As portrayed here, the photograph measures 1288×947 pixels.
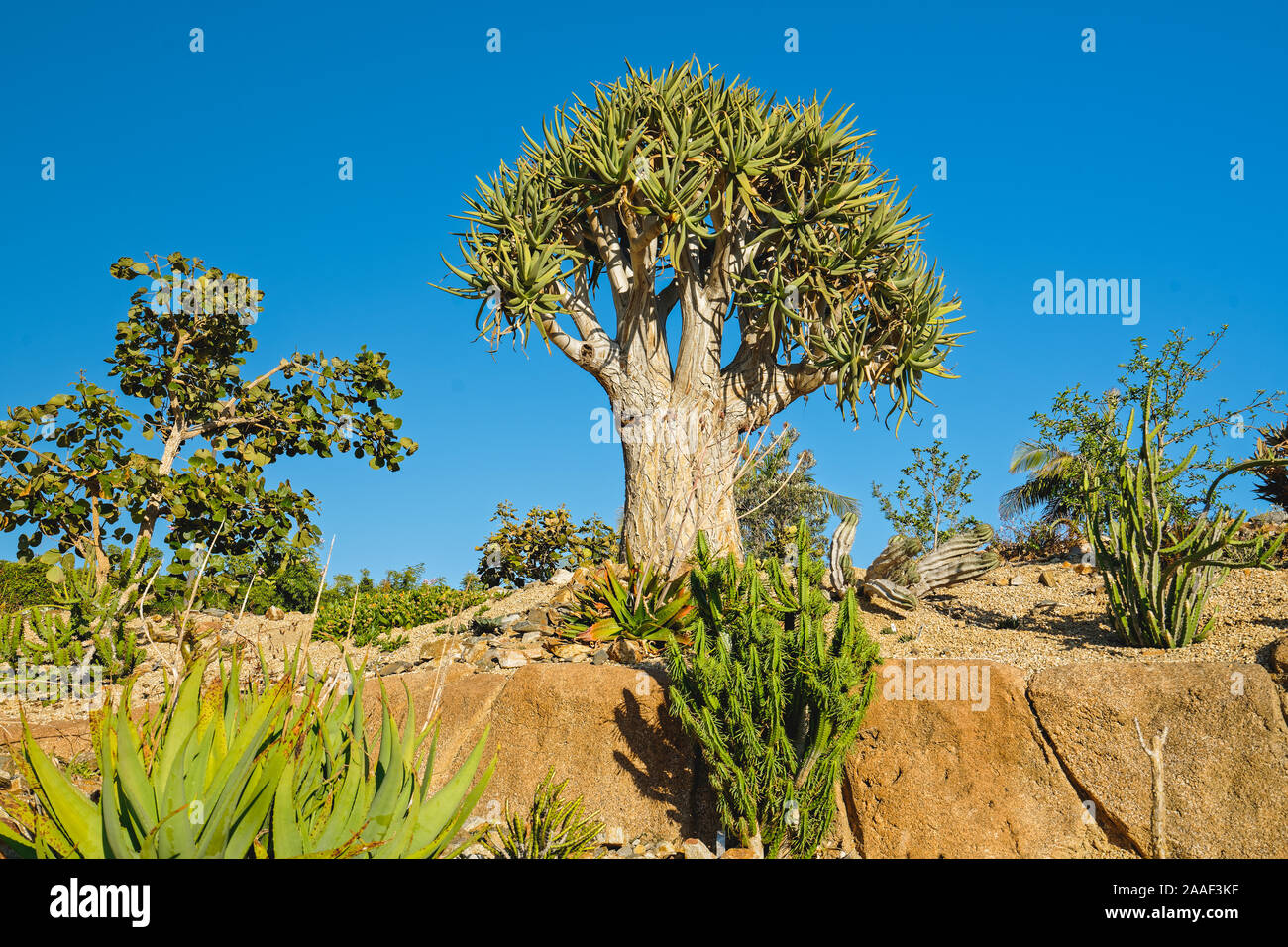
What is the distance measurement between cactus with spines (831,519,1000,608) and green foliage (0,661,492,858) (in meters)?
4.85

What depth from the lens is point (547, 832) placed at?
4242mm

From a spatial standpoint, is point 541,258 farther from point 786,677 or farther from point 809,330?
point 786,677

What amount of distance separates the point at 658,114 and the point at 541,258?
6.81 feet

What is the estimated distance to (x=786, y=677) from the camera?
4.24m

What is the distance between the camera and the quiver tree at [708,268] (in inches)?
340

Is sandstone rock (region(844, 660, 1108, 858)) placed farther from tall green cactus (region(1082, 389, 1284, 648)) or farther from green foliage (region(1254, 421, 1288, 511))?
green foliage (region(1254, 421, 1288, 511))

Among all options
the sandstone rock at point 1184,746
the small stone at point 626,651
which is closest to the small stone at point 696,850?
the small stone at point 626,651

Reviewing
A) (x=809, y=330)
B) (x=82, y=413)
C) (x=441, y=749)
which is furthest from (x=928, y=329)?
(x=82, y=413)

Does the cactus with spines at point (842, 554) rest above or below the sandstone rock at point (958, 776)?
above

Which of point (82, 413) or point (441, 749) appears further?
point (82, 413)

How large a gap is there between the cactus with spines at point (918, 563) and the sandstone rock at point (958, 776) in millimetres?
2586

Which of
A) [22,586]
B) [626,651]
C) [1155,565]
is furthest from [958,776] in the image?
[22,586]

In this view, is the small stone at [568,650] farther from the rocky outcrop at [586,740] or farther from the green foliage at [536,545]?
the green foliage at [536,545]

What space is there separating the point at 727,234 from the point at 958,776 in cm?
627
